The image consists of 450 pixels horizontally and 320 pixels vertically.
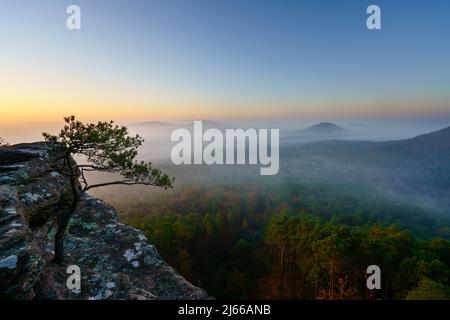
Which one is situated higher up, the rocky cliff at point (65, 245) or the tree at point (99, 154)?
the tree at point (99, 154)

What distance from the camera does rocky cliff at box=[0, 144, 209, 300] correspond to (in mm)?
4531

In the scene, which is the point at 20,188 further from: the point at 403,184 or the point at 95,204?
the point at 403,184

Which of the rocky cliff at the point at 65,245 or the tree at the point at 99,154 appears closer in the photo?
the rocky cliff at the point at 65,245

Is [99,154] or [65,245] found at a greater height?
[99,154]

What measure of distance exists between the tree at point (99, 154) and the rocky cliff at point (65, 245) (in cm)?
54

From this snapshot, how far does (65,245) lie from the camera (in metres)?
7.76

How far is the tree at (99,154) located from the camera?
6.88 m

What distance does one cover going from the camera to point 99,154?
786 cm

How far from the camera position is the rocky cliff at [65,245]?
4531mm

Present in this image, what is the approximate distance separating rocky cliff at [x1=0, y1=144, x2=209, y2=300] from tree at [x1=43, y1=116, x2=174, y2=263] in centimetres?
54

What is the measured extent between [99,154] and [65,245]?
291cm
